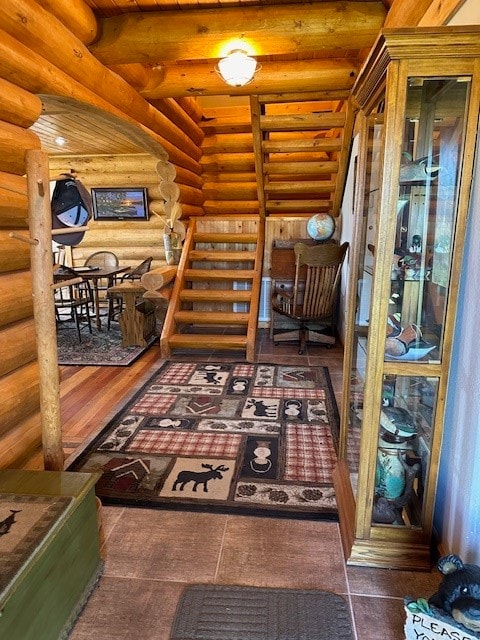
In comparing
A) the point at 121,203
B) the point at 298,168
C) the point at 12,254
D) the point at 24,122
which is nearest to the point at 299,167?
the point at 298,168

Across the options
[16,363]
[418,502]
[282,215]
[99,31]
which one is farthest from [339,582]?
[282,215]

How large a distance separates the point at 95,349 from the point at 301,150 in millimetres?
3032

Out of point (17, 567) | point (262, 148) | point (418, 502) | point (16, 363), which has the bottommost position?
point (418, 502)

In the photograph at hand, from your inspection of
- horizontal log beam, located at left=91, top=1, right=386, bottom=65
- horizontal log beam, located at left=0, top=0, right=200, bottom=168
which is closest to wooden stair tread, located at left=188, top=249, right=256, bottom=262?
horizontal log beam, located at left=0, top=0, right=200, bottom=168

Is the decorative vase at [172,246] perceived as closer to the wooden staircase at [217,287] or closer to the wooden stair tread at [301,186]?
the wooden staircase at [217,287]

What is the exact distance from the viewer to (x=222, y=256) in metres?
5.08

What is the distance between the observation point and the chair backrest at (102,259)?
6.69 metres

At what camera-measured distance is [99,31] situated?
2.77 m

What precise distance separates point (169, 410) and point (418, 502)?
1.87 metres

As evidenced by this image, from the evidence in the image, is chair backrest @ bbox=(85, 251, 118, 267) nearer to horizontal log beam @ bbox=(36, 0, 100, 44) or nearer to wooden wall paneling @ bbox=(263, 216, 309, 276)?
wooden wall paneling @ bbox=(263, 216, 309, 276)

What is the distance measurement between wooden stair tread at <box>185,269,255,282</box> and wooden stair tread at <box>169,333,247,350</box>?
763 mm

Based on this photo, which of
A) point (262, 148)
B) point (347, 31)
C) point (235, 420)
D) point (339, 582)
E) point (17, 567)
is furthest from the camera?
point (262, 148)

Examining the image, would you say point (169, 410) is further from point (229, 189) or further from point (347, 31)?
point (229, 189)

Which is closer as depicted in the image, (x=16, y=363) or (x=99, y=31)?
(x=16, y=363)
